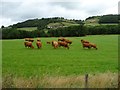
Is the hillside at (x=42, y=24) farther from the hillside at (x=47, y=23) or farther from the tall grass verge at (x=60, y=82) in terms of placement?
the tall grass verge at (x=60, y=82)

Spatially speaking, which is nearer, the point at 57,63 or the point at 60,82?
the point at 60,82

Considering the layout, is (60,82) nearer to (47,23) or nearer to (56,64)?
(56,64)

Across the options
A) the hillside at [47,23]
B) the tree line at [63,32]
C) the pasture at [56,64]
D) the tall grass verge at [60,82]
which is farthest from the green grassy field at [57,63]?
the hillside at [47,23]

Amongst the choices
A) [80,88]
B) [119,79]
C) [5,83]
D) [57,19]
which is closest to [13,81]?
[5,83]

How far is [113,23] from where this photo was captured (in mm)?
91312

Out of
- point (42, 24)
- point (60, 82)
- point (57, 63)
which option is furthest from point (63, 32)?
point (60, 82)

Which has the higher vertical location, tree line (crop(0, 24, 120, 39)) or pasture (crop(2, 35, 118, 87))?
tree line (crop(0, 24, 120, 39))

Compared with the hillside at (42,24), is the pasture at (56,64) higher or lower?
lower

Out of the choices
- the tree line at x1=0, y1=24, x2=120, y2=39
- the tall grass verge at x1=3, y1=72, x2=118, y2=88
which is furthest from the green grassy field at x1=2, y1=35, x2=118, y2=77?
the tree line at x1=0, y1=24, x2=120, y2=39

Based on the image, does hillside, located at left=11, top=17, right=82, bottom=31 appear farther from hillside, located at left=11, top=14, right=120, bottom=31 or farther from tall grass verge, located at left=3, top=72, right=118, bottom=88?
tall grass verge, located at left=3, top=72, right=118, bottom=88

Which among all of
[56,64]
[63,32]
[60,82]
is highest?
[63,32]

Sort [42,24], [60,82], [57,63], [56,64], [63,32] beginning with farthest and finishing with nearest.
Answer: [42,24]
[63,32]
[57,63]
[56,64]
[60,82]

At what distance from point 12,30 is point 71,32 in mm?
15993

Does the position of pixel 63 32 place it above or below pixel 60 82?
above
